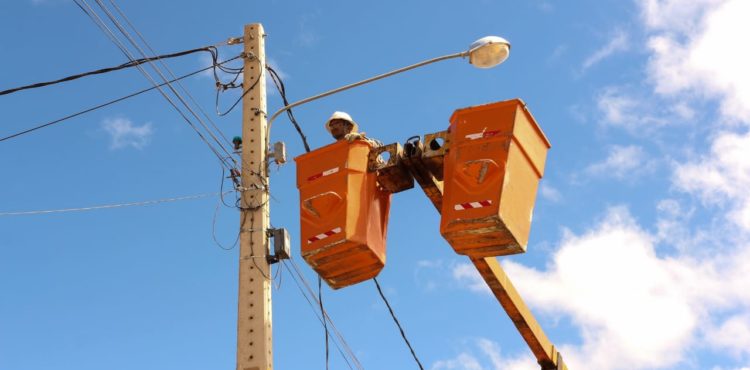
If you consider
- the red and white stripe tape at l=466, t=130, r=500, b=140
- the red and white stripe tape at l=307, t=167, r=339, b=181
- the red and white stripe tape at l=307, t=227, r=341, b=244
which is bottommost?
the red and white stripe tape at l=307, t=227, r=341, b=244

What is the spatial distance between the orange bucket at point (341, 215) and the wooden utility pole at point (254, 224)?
0.58 metres

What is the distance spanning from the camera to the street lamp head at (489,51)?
27.7 feet

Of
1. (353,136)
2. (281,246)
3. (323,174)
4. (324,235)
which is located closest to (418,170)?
(353,136)

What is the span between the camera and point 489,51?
8.47 metres

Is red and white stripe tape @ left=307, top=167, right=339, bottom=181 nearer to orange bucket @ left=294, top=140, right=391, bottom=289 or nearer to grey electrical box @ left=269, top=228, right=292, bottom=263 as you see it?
orange bucket @ left=294, top=140, right=391, bottom=289

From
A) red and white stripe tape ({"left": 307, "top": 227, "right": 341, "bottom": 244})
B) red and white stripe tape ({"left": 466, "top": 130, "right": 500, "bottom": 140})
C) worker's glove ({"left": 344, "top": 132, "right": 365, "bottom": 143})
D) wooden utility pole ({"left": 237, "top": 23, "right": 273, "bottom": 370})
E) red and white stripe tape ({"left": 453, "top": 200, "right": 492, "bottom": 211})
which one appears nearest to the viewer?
red and white stripe tape ({"left": 453, "top": 200, "right": 492, "bottom": 211})

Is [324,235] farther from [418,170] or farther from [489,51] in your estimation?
[489,51]

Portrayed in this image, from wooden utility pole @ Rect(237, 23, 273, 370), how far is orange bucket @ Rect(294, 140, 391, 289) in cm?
58

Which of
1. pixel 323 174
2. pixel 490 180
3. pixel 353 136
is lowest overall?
pixel 490 180

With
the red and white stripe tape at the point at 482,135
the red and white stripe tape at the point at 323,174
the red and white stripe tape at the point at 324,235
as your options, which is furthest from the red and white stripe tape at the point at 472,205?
the red and white stripe tape at the point at 323,174

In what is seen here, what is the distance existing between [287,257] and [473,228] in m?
1.92

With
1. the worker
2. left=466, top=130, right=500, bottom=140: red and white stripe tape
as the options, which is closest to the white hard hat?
the worker

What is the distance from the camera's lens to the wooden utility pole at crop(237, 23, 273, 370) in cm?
821

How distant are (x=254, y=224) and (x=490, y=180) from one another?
7.94 ft
